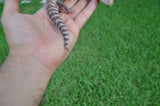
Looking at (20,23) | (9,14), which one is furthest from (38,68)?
(9,14)

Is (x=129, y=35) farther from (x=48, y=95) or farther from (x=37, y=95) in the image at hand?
(x=37, y=95)

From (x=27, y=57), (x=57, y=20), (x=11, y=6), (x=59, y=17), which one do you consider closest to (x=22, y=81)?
(x=27, y=57)

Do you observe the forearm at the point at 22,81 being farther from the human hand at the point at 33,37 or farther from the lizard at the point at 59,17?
the lizard at the point at 59,17

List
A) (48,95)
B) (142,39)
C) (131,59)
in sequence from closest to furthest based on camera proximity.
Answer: (48,95)
(131,59)
(142,39)

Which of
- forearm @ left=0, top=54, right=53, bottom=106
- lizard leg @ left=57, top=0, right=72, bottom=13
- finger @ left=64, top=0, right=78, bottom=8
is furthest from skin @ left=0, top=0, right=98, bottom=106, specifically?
finger @ left=64, top=0, right=78, bottom=8

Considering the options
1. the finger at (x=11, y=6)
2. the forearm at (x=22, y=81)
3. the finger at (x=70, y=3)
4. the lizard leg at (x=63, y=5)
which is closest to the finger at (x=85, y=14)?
the lizard leg at (x=63, y=5)

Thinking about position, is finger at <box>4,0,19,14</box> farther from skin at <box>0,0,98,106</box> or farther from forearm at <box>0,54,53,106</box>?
forearm at <box>0,54,53,106</box>

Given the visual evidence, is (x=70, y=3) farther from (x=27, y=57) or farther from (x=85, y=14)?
(x=27, y=57)
